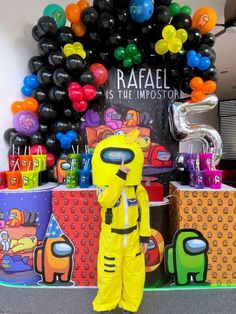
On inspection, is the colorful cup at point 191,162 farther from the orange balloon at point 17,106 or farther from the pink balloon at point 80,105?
the orange balloon at point 17,106

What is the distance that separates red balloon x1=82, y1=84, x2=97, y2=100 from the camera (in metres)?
2.55

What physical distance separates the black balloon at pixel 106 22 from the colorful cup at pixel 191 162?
1343mm

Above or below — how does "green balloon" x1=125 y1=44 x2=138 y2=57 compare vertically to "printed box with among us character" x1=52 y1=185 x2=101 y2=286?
above

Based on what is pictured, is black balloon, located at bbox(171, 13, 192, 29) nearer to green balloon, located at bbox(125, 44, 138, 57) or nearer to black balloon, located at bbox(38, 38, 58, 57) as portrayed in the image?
green balloon, located at bbox(125, 44, 138, 57)

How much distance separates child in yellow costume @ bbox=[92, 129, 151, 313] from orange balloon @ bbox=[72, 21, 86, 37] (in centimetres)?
132

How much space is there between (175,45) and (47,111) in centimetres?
127

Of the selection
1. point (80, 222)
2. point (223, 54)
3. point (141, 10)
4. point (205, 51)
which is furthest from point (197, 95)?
point (223, 54)

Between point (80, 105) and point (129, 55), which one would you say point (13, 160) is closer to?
point (80, 105)

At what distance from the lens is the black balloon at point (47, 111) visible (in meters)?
2.62

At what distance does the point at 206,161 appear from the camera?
2.53 m

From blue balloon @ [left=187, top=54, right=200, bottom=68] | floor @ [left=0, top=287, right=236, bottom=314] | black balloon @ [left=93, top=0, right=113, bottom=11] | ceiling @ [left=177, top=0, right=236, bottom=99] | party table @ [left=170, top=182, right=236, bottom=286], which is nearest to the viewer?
floor @ [left=0, top=287, right=236, bottom=314]

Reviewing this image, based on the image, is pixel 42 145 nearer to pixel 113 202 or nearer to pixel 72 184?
pixel 72 184

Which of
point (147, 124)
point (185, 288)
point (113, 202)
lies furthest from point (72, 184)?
point (185, 288)

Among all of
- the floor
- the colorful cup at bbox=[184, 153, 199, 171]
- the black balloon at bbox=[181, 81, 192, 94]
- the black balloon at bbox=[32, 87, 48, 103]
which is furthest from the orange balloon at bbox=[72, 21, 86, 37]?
the floor
